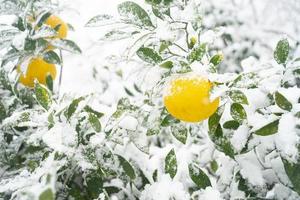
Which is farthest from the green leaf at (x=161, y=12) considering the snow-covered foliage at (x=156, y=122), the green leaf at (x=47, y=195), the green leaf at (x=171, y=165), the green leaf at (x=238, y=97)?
the green leaf at (x=47, y=195)

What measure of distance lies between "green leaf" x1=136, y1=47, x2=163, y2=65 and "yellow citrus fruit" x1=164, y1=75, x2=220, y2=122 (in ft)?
0.40

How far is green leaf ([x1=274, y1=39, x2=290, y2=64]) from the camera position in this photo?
3.25 feet

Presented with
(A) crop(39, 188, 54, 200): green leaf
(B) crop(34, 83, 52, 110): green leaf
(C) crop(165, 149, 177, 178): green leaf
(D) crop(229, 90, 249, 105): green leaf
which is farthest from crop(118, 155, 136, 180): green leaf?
(A) crop(39, 188, 54, 200): green leaf

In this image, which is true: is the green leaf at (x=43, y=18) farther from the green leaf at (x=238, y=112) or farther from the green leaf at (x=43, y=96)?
the green leaf at (x=238, y=112)

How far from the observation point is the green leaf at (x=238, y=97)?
36.8 inches

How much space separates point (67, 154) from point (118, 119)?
0.17 metres

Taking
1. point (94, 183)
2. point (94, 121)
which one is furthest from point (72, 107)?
point (94, 183)

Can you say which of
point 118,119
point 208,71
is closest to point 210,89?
point 208,71

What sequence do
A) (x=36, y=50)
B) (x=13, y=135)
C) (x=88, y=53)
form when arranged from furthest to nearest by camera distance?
(x=88, y=53)
(x=13, y=135)
(x=36, y=50)

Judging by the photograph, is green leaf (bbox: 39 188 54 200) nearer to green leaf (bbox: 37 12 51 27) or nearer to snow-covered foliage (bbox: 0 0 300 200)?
snow-covered foliage (bbox: 0 0 300 200)

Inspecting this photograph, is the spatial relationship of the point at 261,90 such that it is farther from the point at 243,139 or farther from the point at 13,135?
the point at 13,135

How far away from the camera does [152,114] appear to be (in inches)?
43.8

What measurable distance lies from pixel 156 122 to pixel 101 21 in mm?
294

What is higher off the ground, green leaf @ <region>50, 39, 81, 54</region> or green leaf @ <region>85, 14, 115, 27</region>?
green leaf @ <region>85, 14, 115, 27</region>
